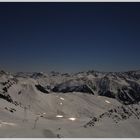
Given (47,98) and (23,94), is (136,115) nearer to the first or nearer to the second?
(23,94)

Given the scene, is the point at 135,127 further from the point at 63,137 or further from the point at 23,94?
the point at 23,94

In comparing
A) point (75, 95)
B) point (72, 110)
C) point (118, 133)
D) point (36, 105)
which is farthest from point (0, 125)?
point (75, 95)

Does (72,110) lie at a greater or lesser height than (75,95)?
lesser

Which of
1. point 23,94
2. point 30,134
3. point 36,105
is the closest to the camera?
point 30,134

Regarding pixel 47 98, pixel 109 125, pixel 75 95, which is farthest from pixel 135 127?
pixel 75 95

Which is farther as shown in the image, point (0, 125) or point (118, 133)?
point (0, 125)

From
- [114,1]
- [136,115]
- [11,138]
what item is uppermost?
[114,1]

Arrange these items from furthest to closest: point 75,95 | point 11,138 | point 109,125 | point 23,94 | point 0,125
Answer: point 75,95 < point 23,94 < point 0,125 < point 109,125 < point 11,138

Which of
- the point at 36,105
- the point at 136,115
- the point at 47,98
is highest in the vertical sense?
the point at 47,98

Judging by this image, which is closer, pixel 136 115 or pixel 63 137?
pixel 63 137
